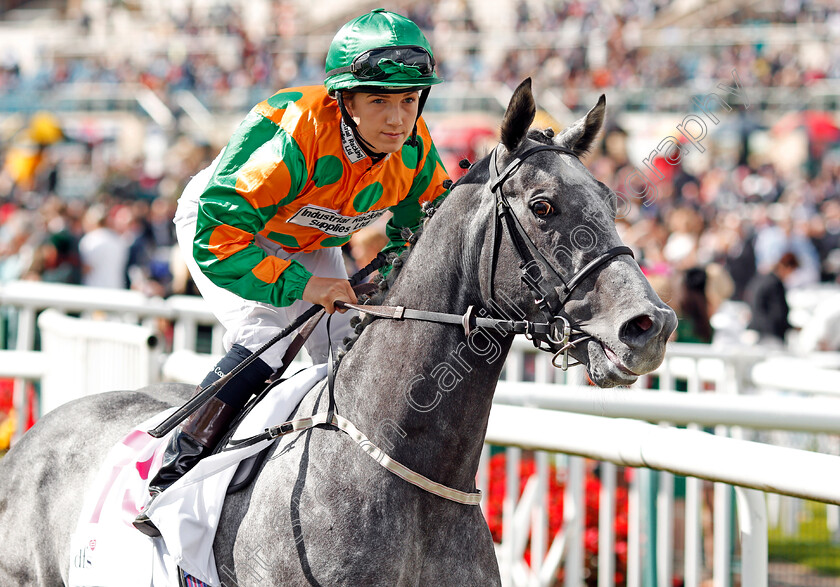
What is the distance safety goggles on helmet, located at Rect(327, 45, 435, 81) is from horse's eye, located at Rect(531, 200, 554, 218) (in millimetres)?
585

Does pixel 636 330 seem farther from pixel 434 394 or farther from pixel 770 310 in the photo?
pixel 770 310

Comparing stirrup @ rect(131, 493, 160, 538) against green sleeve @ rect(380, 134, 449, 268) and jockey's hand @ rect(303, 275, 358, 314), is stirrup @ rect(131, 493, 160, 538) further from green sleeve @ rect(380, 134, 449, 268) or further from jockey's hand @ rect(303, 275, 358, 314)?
green sleeve @ rect(380, 134, 449, 268)

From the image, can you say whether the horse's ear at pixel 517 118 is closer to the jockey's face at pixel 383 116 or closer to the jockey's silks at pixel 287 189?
the jockey's silks at pixel 287 189

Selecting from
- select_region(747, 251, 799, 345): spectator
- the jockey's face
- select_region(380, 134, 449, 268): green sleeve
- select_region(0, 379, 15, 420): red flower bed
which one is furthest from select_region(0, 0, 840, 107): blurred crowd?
the jockey's face

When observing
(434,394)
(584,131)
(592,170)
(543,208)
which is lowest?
(434,394)

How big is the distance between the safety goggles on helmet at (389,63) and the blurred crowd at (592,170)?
1.82 ft

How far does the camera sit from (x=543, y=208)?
2463mm

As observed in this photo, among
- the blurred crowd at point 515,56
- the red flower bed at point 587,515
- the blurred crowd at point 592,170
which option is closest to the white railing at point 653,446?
the red flower bed at point 587,515

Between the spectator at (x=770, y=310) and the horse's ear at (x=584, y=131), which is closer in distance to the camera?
the horse's ear at (x=584, y=131)

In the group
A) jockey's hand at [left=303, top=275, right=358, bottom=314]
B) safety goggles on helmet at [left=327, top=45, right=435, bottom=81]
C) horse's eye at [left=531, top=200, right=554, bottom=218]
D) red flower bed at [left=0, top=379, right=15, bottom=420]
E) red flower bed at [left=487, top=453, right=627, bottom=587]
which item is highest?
safety goggles on helmet at [left=327, top=45, right=435, bottom=81]

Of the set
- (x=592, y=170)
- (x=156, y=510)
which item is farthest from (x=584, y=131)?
(x=592, y=170)

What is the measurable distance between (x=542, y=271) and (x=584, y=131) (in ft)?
1.50

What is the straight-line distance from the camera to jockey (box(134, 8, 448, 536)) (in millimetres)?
2803

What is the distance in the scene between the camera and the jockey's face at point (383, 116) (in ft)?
9.43
